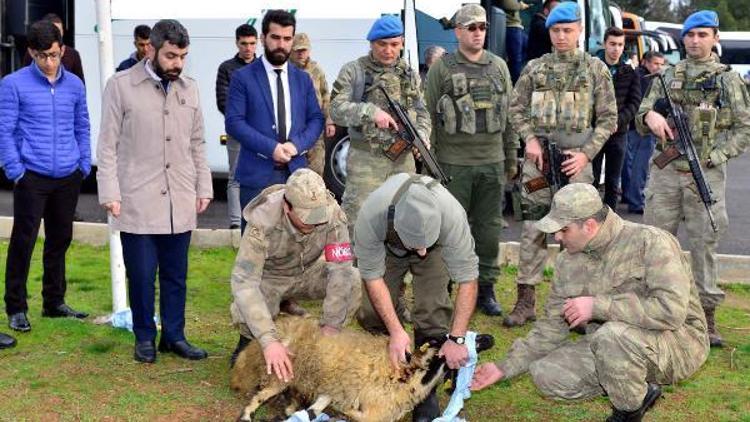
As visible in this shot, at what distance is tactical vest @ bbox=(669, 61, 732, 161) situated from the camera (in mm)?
7102

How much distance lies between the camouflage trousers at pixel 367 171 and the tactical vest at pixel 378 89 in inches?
2.6

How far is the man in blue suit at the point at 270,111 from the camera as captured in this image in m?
6.99

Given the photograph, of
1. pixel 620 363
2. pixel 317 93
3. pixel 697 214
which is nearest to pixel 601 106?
pixel 697 214

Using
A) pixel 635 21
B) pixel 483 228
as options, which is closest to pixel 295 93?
pixel 483 228

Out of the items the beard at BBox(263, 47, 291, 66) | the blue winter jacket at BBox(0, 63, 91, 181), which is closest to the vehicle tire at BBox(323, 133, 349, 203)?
the beard at BBox(263, 47, 291, 66)

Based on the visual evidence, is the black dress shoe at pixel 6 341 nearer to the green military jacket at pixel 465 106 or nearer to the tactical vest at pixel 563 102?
the green military jacket at pixel 465 106

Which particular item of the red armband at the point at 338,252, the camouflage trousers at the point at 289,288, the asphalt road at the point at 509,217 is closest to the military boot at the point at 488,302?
the camouflage trousers at the point at 289,288

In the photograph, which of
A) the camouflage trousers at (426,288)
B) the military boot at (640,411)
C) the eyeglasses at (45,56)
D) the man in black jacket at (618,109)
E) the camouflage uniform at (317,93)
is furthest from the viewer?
the man in black jacket at (618,109)

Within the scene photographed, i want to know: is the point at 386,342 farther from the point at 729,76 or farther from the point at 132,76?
the point at 729,76

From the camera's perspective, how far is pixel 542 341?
557 centimetres

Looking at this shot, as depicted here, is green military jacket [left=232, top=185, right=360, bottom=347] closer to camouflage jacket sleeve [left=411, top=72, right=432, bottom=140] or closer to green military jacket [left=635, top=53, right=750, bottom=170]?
camouflage jacket sleeve [left=411, top=72, right=432, bottom=140]

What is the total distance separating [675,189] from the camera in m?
7.20

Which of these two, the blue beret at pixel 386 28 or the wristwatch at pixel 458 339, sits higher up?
the blue beret at pixel 386 28

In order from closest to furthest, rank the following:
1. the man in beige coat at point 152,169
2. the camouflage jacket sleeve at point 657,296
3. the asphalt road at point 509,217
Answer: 1. the camouflage jacket sleeve at point 657,296
2. the man in beige coat at point 152,169
3. the asphalt road at point 509,217
